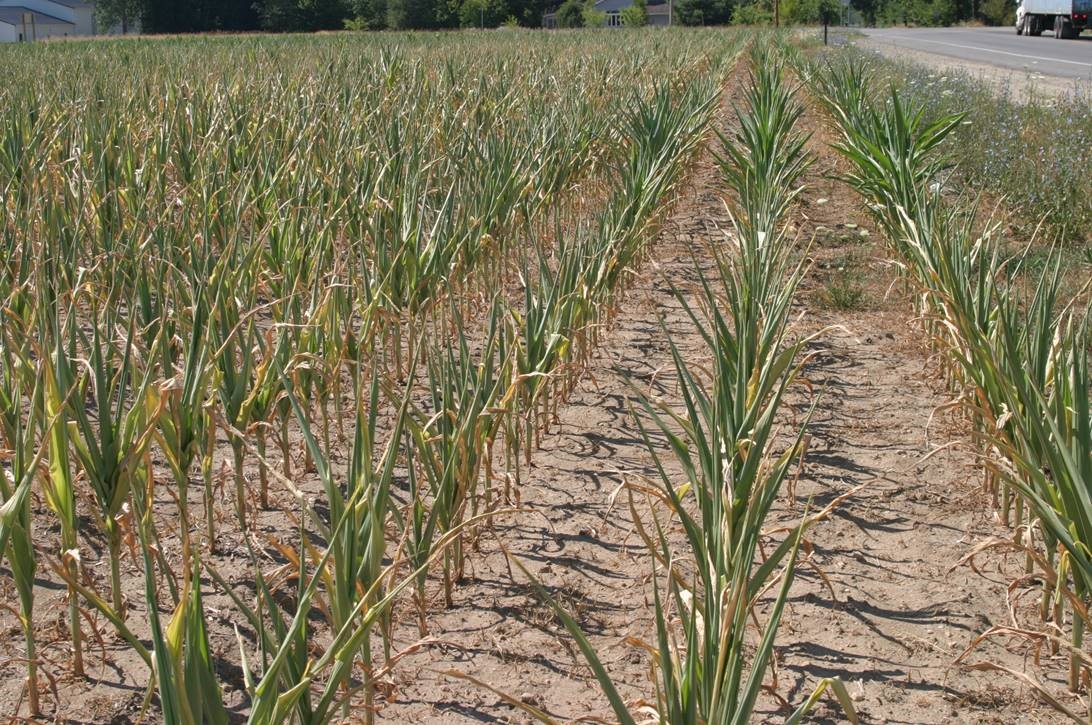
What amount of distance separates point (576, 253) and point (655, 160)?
1.82 m

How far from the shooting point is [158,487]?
9.27 feet

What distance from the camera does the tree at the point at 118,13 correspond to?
49.9 metres

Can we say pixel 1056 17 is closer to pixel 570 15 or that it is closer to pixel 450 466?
pixel 450 466

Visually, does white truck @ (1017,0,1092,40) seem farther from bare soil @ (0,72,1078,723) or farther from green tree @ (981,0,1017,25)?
bare soil @ (0,72,1078,723)

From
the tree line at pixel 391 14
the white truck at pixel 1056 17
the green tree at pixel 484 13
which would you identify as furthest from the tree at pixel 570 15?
the white truck at pixel 1056 17

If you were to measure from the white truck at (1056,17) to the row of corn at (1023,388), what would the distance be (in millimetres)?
25135

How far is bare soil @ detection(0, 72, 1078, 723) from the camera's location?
1944 millimetres

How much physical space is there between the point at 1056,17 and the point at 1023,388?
3026cm

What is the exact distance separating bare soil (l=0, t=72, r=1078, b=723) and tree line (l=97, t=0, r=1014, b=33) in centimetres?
4620

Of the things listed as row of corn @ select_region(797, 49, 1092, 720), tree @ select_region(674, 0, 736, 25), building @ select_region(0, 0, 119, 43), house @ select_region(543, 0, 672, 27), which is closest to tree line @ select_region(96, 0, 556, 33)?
building @ select_region(0, 0, 119, 43)

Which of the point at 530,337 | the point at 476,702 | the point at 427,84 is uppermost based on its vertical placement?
the point at 427,84

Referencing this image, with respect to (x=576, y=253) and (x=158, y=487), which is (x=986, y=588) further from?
(x=158, y=487)

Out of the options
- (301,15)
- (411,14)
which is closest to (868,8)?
(411,14)

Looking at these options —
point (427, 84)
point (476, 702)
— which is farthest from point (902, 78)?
point (476, 702)
